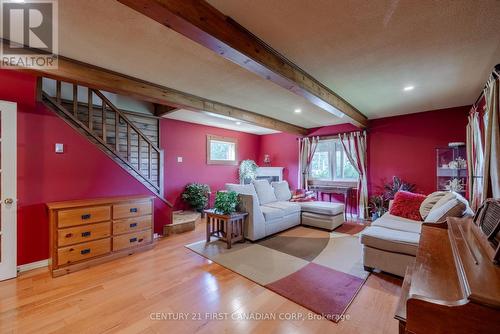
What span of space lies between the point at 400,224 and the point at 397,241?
0.69 metres

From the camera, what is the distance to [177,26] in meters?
1.48

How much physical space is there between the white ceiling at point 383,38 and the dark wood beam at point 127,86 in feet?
5.79

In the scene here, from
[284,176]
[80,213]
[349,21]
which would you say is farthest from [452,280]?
[284,176]

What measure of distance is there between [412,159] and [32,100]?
21.3 feet

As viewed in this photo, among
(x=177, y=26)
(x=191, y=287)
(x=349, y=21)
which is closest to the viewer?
(x=177, y=26)

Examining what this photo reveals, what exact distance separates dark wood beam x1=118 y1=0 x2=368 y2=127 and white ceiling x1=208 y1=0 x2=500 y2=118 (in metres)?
0.07

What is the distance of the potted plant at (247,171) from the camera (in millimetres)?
6644

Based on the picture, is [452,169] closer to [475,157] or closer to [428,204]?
[475,157]

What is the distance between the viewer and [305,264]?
2783mm

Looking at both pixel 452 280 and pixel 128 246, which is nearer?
pixel 452 280

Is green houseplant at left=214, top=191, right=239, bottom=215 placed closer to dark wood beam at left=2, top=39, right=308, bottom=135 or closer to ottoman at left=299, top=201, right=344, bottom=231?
dark wood beam at left=2, top=39, right=308, bottom=135

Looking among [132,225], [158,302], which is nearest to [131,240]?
[132,225]

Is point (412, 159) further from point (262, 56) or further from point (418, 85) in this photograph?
point (262, 56)

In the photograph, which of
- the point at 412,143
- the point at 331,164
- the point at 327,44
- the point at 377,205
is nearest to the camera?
the point at 327,44
